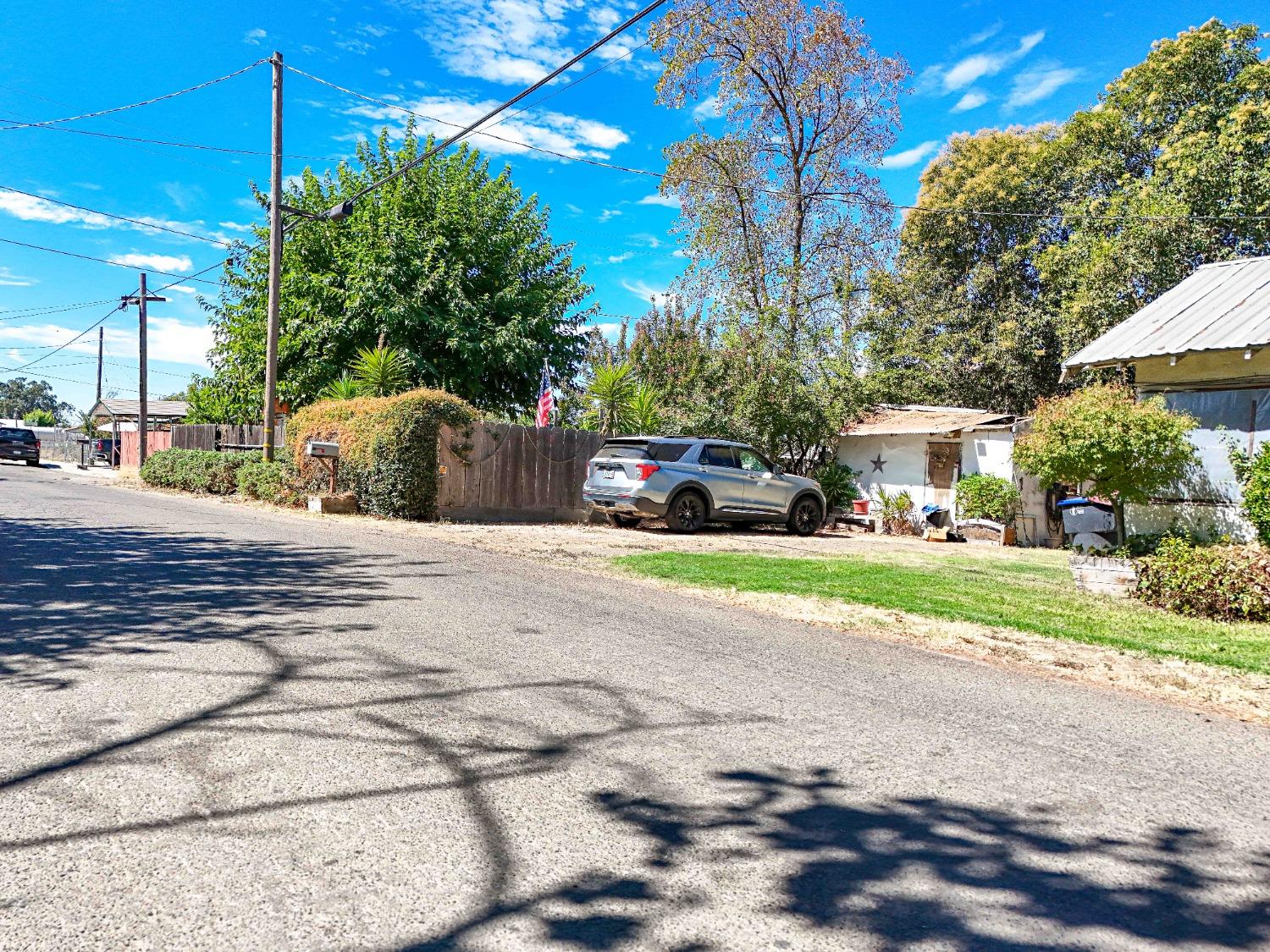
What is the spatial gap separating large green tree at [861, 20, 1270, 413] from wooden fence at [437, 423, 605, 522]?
8272 mm

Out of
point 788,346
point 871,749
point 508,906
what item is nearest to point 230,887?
point 508,906

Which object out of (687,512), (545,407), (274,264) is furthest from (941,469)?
(274,264)

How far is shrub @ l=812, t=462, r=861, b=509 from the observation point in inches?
831

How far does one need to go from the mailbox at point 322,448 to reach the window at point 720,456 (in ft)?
23.2

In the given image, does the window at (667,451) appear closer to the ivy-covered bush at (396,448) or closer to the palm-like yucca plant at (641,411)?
the ivy-covered bush at (396,448)

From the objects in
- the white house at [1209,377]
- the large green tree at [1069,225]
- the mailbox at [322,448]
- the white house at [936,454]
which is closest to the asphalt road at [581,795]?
the white house at [1209,377]

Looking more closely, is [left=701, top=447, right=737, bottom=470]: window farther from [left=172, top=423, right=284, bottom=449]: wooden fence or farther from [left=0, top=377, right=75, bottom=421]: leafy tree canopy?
[left=0, top=377, right=75, bottom=421]: leafy tree canopy

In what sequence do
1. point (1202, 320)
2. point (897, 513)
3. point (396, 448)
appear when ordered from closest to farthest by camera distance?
point (1202, 320) → point (396, 448) → point (897, 513)

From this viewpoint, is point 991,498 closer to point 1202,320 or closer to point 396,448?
point 1202,320

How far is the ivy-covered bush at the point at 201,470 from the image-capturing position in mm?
19734

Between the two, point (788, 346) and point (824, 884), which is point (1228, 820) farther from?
point (788, 346)

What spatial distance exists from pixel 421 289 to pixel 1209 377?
18268mm

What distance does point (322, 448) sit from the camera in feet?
52.3

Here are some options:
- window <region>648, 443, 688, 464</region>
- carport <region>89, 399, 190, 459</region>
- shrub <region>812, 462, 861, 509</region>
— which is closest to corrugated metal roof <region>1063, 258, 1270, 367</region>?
window <region>648, 443, 688, 464</region>
